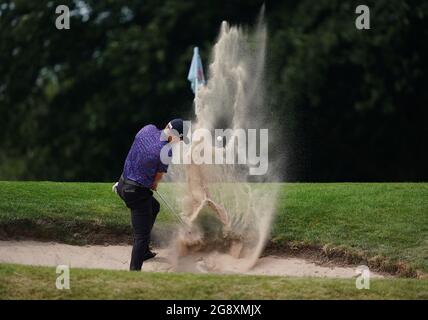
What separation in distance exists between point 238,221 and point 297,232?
669mm

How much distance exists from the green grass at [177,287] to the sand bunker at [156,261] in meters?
1.58

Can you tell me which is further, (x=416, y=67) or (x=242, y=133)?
(x=416, y=67)

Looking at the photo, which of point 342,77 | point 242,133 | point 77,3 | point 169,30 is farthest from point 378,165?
point 242,133

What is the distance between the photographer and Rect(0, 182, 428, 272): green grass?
1365 cm

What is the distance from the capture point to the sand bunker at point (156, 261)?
13141mm

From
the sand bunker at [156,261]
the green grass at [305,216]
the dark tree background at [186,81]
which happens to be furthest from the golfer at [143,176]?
the dark tree background at [186,81]

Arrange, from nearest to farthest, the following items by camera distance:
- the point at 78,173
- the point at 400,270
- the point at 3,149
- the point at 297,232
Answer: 1. the point at 400,270
2. the point at 297,232
3. the point at 78,173
4. the point at 3,149

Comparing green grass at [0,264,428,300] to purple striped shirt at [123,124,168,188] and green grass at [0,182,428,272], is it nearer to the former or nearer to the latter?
purple striped shirt at [123,124,168,188]

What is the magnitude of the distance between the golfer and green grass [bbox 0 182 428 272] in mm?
1578

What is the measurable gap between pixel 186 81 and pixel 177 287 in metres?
10.9

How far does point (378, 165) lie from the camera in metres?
22.5

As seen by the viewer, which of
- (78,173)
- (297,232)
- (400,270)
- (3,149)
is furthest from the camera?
(3,149)

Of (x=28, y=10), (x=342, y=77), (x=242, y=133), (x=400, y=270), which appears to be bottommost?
(x=400, y=270)

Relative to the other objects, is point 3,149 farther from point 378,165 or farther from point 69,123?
point 378,165
